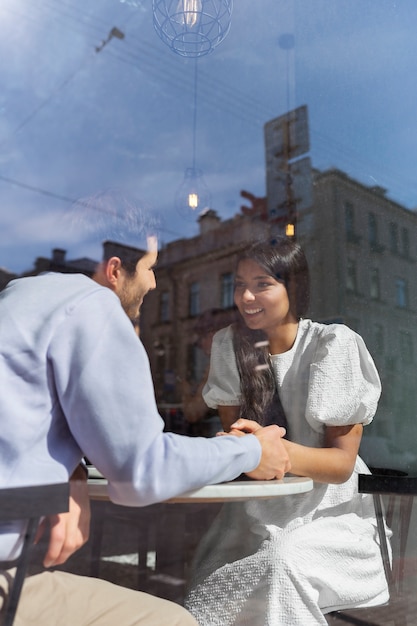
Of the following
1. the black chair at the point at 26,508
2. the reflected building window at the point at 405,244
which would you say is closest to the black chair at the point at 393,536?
the reflected building window at the point at 405,244

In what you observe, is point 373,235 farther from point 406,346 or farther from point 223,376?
point 223,376

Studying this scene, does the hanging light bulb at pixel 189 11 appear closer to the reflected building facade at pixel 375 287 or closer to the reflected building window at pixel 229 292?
the reflected building facade at pixel 375 287

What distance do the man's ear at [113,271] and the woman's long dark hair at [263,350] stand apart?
1.62 feet

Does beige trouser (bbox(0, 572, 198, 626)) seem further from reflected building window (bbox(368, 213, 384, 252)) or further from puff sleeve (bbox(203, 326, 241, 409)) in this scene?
reflected building window (bbox(368, 213, 384, 252))

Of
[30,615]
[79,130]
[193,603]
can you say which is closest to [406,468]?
[193,603]

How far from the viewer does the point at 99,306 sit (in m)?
0.94

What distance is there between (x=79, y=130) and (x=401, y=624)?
123 inches

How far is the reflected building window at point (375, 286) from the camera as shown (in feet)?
6.40

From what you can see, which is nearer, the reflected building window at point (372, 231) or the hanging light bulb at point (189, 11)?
the reflected building window at point (372, 231)

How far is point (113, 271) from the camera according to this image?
3.98ft

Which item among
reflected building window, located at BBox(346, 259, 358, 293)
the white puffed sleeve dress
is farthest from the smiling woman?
reflected building window, located at BBox(346, 259, 358, 293)

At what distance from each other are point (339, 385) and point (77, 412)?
0.80m

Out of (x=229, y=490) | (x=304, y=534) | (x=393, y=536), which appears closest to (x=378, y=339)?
(x=393, y=536)

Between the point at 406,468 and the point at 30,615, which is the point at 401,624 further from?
the point at 30,615
